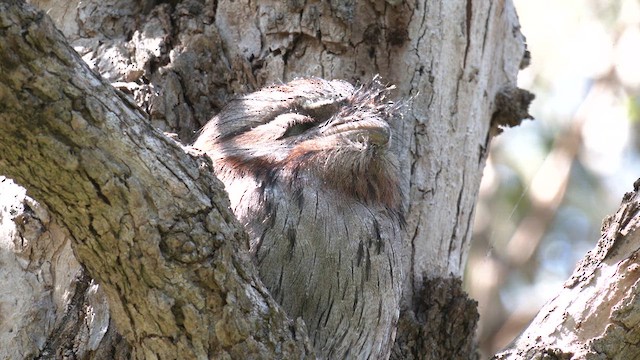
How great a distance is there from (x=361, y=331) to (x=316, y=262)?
0.29m

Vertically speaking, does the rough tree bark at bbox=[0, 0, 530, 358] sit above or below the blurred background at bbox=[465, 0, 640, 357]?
below

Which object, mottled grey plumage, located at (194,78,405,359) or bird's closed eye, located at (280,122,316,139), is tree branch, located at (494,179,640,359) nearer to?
mottled grey plumage, located at (194,78,405,359)

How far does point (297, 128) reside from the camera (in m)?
3.37

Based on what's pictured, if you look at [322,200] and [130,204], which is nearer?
[130,204]

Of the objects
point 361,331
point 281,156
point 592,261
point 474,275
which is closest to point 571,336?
point 592,261

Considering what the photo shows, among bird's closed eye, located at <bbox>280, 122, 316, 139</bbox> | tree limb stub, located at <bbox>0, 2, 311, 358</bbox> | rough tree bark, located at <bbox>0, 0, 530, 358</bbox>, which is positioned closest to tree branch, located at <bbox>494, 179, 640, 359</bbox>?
rough tree bark, located at <bbox>0, 0, 530, 358</bbox>

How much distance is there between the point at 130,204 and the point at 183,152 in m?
0.23

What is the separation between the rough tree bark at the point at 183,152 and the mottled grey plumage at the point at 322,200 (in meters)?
0.36

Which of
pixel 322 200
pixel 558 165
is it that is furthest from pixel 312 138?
pixel 558 165

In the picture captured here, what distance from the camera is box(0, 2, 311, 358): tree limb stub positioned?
2225mm

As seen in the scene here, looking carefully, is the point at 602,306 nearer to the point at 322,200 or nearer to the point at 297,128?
the point at 322,200

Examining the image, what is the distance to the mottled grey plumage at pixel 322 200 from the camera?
3.00m

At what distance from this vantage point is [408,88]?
13.2 ft

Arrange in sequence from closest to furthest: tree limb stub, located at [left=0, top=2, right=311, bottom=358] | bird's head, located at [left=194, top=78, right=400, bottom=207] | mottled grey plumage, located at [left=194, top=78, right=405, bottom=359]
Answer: tree limb stub, located at [left=0, top=2, right=311, bottom=358] → mottled grey plumage, located at [left=194, top=78, right=405, bottom=359] → bird's head, located at [left=194, top=78, right=400, bottom=207]
